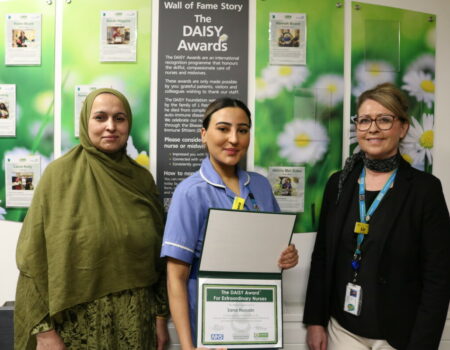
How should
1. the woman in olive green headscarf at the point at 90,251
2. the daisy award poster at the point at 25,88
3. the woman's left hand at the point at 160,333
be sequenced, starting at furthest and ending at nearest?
the daisy award poster at the point at 25,88 < the woman's left hand at the point at 160,333 < the woman in olive green headscarf at the point at 90,251

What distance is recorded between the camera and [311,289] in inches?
64.1

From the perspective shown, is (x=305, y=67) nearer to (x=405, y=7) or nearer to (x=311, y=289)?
(x=405, y=7)

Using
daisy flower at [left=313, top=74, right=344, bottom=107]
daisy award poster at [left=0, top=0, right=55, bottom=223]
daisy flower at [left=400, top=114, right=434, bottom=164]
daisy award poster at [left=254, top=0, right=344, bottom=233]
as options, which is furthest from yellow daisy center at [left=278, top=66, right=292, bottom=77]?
daisy award poster at [left=0, top=0, right=55, bottom=223]

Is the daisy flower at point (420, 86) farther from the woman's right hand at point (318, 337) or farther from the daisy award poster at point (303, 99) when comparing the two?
the woman's right hand at point (318, 337)

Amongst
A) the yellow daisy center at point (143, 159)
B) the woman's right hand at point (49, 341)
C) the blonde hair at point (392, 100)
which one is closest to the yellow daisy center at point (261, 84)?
the blonde hair at point (392, 100)

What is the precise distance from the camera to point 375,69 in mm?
1860

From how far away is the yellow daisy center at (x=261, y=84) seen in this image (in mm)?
1825

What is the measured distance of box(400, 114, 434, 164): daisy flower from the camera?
74.4 inches

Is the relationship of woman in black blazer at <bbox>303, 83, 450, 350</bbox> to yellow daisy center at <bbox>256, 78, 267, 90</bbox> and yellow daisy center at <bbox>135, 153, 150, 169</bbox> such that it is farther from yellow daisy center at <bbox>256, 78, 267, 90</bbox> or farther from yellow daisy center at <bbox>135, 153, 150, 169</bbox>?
yellow daisy center at <bbox>135, 153, 150, 169</bbox>

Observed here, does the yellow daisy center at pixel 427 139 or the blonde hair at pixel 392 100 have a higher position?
the blonde hair at pixel 392 100

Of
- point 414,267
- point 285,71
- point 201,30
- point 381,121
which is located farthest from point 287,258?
point 201,30

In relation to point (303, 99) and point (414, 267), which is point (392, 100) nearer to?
point (303, 99)

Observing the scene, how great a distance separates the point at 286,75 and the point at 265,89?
5.2 inches

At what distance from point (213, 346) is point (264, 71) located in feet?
4.25
